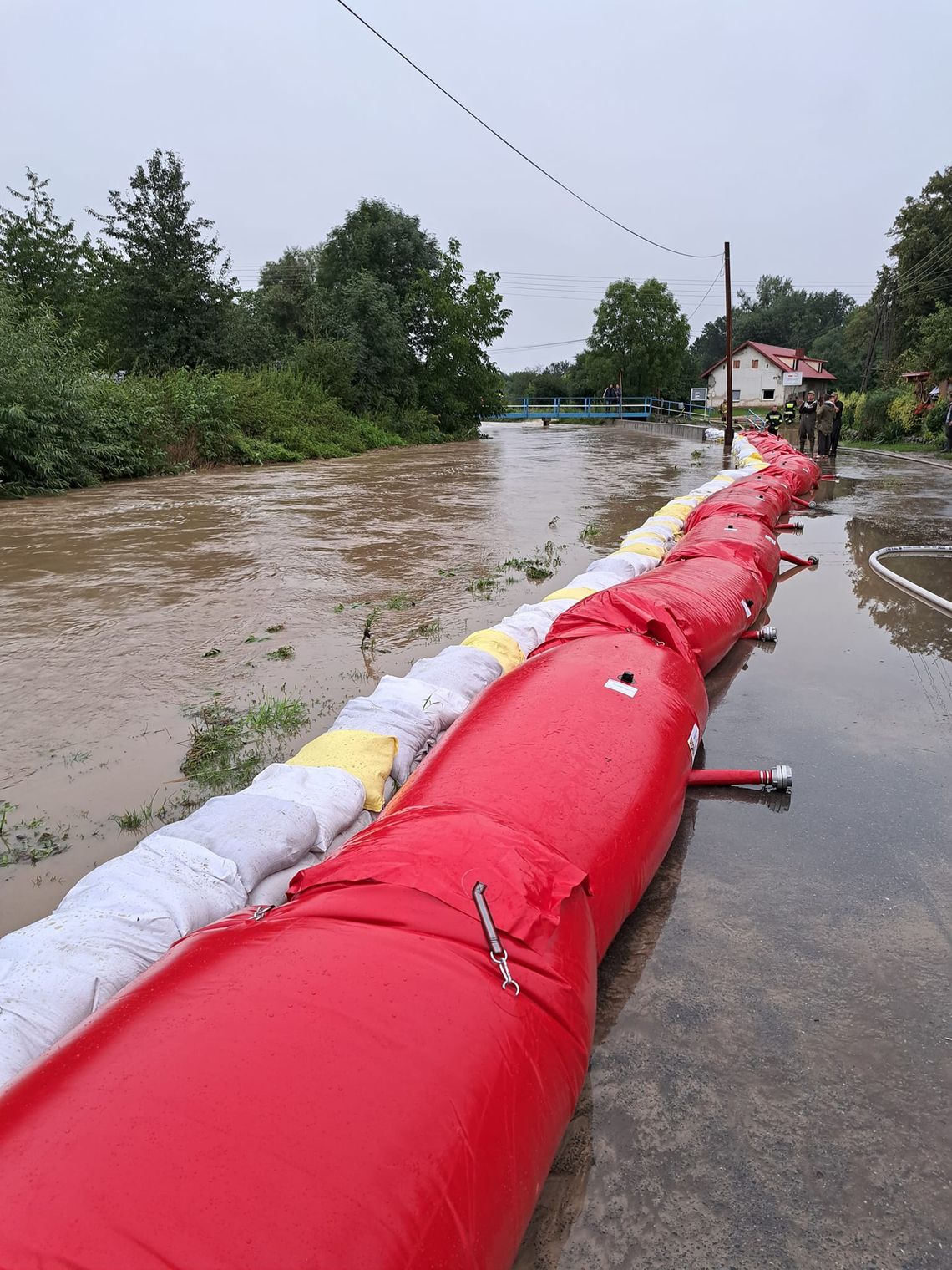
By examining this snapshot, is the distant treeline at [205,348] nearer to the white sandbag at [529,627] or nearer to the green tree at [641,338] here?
the white sandbag at [529,627]

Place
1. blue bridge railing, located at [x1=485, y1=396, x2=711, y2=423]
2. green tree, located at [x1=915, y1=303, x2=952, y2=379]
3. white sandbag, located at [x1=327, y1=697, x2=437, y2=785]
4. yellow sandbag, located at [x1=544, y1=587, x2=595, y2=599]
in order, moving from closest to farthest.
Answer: white sandbag, located at [x1=327, y1=697, x2=437, y2=785] → yellow sandbag, located at [x1=544, y1=587, x2=595, y2=599] → green tree, located at [x1=915, y1=303, x2=952, y2=379] → blue bridge railing, located at [x1=485, y1=396, x2=711, y2=423]

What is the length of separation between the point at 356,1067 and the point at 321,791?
1342 mm

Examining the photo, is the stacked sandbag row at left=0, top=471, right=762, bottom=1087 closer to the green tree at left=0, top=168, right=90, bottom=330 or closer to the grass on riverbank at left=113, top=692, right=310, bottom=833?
the grass on riverbank at left=113, top=692, right=310, bottom=833

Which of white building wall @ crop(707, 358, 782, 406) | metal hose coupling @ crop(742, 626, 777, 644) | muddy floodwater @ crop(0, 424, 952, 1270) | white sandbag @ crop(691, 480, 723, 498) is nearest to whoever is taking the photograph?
muddy floodwater @ crop(0, 424, 952, 1270)

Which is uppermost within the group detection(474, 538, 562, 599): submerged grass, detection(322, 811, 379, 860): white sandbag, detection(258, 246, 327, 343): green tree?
detection(258, 246, 327, 343): green tree

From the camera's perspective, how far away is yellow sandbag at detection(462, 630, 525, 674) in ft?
12.1

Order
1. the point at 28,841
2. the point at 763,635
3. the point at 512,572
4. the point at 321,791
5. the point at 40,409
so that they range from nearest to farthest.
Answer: the point at 321,791 → the point at 28,841 → the point at 763,635 → the point at 512,572 → the point at 40,409

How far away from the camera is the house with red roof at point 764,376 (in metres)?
A: 50.5

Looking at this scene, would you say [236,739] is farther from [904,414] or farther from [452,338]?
[452,338]

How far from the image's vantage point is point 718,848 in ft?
8.63

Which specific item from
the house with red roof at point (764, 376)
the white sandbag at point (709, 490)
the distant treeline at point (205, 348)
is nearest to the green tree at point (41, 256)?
the distant treeline at point (205, 348)

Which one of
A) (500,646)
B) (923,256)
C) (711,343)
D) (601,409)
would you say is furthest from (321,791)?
(711,343)

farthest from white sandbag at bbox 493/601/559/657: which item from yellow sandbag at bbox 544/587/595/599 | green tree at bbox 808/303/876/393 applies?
green tree at bbox 808/303/876/393

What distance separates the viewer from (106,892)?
189cm
